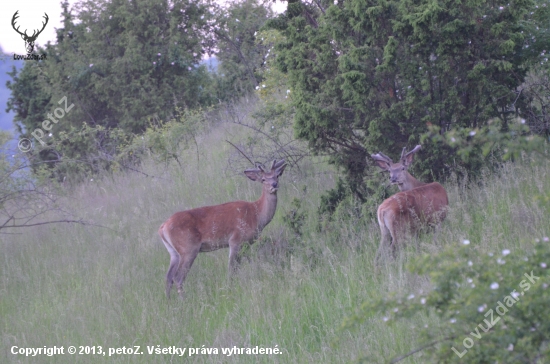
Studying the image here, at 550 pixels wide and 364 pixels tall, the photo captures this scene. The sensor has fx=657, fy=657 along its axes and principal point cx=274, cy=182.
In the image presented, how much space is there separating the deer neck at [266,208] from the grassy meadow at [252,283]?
0.24 meters

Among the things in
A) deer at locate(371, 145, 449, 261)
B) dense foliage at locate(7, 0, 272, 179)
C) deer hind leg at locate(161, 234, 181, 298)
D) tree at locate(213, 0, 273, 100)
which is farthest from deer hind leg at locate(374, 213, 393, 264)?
tree at locate(213, 0, 273, 100)

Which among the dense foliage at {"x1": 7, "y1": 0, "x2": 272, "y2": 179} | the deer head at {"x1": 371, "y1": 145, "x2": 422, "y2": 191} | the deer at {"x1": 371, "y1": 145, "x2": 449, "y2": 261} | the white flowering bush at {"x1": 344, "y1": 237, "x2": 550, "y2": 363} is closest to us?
the white flowering bush at {"x1": 344, "y1": 237, "x2": 550, "y2": 363}

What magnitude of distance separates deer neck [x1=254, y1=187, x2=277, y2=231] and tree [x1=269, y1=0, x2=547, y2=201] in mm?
995

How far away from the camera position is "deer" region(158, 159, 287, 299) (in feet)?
29.4

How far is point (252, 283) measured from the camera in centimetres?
802

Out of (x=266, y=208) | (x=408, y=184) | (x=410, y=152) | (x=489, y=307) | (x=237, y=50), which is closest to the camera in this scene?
(x=489, y=307)

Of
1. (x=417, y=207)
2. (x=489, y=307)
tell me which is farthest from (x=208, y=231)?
(x=489, y=307)

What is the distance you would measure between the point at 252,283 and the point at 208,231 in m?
1.40

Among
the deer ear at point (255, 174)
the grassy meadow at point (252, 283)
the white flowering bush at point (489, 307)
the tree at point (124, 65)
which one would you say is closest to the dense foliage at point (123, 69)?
the tree at point (124, 65)

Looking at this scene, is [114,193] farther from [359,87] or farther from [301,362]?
[301,362]

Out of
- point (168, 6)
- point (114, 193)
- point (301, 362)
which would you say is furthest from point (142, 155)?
point (301, 362)

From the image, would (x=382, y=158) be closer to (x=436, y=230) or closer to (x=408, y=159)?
(x=408, y=159)

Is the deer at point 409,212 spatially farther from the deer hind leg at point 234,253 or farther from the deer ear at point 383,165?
the deer hind leg at point 234,253

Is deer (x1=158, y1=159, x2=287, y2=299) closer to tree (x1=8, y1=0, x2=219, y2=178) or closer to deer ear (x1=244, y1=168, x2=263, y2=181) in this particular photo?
deer ear (x1=244, y1=168, x2=263, y2=181)
